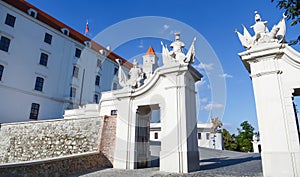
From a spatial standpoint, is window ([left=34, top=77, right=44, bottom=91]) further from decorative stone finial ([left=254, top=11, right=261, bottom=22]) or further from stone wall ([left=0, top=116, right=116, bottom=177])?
decorative stone finial ([left=254, top=11, right=261, bottom=22])

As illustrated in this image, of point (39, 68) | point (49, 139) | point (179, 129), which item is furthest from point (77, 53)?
point (179, 129)

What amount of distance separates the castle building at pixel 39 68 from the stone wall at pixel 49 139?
615 cm

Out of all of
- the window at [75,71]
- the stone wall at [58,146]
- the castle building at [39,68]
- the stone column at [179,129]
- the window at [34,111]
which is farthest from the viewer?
the window at [75,71]

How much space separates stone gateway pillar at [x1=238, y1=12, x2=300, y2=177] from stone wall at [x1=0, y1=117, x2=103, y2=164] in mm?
6745

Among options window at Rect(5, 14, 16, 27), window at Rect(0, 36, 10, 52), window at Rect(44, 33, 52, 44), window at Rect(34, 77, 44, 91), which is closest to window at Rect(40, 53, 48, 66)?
window at Rect(44, 33, 52, 44)

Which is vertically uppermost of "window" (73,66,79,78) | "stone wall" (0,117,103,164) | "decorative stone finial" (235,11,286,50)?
"window" (73,66,79,78)

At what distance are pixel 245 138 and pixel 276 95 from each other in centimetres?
2499

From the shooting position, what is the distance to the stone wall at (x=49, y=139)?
32.0 ft

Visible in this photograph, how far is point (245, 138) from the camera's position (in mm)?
28172

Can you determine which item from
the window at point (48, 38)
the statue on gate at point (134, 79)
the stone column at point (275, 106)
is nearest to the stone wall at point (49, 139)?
the statue on gate at point (134, 79)

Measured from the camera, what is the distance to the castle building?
62.6ft

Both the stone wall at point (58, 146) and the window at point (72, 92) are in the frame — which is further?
the window at point (72, 92)

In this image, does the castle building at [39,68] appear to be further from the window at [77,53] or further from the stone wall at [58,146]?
the stone wall at [58,146]

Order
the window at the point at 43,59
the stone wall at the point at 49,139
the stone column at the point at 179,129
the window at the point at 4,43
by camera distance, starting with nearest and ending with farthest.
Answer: the stone column at the point at 179,129
the stone wall at the point at 49,139
the window at the point at 4,43
the window at the point at 43,59
